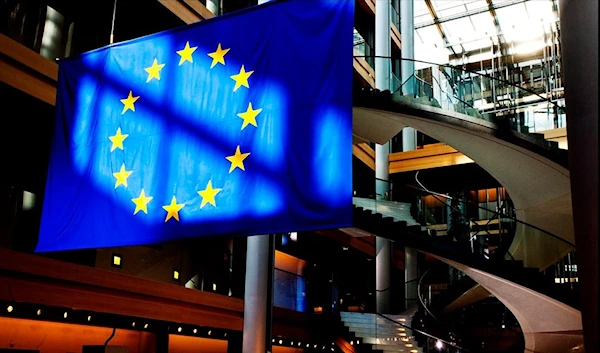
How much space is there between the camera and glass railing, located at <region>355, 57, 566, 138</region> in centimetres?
1576

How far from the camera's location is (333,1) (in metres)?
7.68

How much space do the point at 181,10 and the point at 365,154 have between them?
11.2 meters

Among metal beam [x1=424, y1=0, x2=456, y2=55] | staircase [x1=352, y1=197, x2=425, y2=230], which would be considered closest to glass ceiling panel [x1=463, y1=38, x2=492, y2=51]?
metal beam [x1=424, y1=0, x2=456, y2=55]

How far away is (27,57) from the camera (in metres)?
12.5

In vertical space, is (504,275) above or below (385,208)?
below

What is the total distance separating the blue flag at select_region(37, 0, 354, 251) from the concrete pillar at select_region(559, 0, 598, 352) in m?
2.42

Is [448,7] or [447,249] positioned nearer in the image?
[447,249]

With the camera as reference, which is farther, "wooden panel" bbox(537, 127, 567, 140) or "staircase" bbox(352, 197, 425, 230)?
"wooden panel" bbox(537, 127, 567, 140)

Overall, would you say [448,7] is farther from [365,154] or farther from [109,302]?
[109,302]

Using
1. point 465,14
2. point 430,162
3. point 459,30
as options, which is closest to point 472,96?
point 430,162

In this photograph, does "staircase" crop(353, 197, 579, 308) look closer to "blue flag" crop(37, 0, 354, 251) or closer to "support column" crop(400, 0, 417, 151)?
"blue flag" crop(37, 0, 354, 251)

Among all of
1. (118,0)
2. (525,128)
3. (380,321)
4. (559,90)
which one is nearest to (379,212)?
(525,128)

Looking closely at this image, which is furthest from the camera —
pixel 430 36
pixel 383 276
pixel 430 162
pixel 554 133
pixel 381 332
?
pixel 430 36

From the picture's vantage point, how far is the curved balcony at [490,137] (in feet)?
51.2
